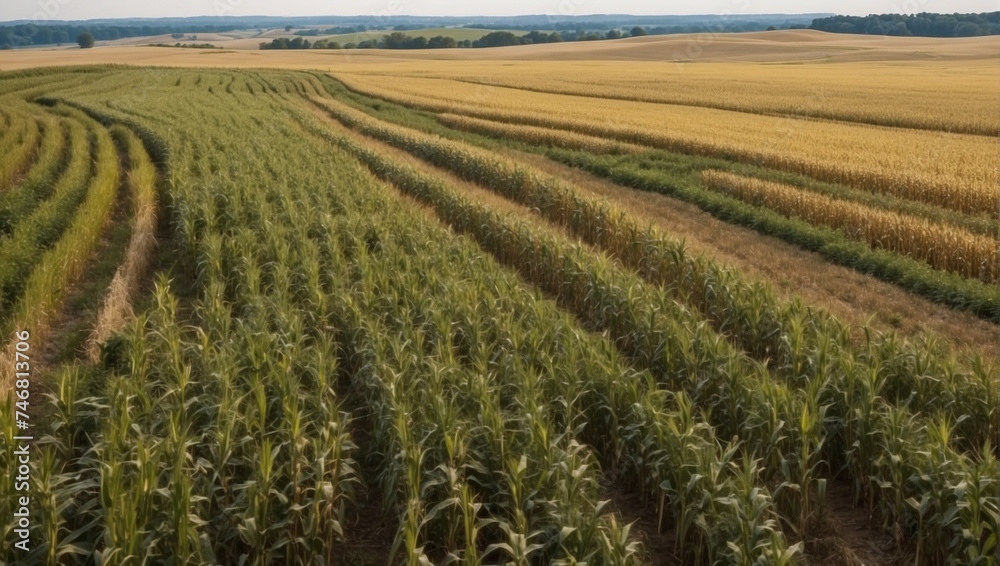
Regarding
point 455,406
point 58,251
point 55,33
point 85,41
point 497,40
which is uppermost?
point 455,406

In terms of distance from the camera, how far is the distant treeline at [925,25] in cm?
10444

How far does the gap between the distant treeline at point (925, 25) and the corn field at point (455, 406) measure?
111571 millimetres

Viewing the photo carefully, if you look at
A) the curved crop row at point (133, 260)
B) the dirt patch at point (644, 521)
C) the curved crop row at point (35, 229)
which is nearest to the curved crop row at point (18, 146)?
the curved crop row at point (35, 229)

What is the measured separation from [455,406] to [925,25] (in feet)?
418

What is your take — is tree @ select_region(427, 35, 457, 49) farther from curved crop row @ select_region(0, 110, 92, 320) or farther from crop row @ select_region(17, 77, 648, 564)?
crop row @ select_region(17, 77, 648, 564)

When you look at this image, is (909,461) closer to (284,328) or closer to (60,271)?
(284,328)

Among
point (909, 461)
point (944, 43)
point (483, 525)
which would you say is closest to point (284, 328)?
point (483, 525)

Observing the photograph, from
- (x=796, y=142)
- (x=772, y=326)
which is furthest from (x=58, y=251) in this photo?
(x=796, y=142)

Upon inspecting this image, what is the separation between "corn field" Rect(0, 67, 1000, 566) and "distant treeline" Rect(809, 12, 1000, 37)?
366 ft

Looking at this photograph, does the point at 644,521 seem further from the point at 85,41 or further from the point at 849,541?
the point at 85,41

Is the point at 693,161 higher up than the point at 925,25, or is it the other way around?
the point at 693,161

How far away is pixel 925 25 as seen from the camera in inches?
4417

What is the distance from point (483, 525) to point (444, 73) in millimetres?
60762

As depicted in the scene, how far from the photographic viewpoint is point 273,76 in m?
59.4
